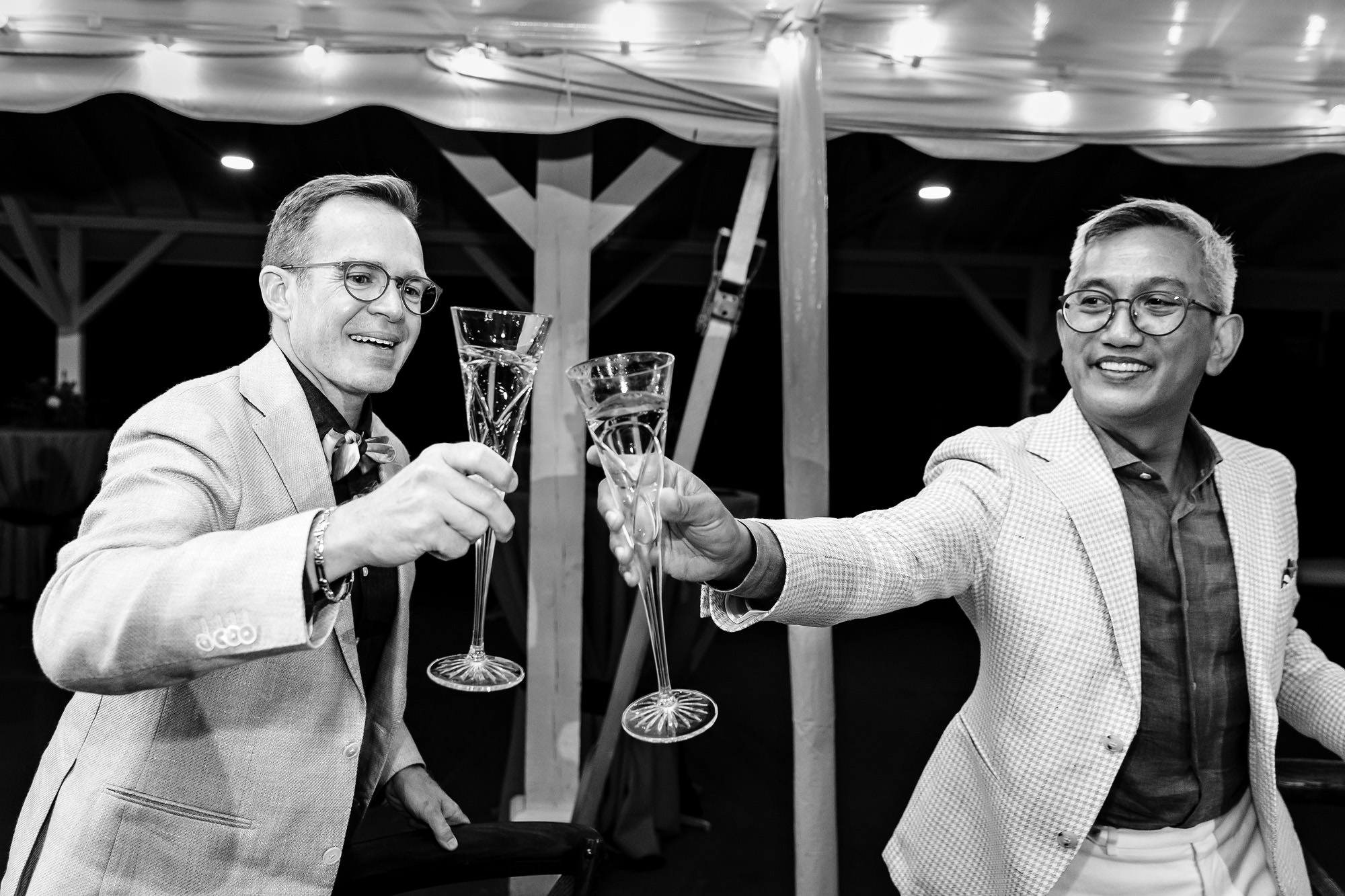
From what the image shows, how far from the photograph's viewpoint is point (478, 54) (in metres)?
2.75

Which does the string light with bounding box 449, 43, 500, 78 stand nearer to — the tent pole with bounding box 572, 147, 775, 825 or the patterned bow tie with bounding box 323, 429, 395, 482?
the tent pole with bounding box 572, 147, 775, 825

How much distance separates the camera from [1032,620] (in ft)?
4.82

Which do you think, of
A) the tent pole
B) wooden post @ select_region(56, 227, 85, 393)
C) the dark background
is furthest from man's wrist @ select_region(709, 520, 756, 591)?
wooden post @ select_region(56, 227, 85, 393)

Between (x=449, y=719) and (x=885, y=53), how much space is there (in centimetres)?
371

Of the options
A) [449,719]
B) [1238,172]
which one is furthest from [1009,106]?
[1238,172]

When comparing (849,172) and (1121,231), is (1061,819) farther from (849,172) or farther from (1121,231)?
(849,172)

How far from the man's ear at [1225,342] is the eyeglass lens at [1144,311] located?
154mm

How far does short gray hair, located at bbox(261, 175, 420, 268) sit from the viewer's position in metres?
1.48

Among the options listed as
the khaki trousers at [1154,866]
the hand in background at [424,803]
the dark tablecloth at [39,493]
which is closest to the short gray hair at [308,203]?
the hand in background at [424,803]

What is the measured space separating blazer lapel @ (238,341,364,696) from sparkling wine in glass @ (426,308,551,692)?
291mm

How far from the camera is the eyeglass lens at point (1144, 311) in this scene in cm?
154

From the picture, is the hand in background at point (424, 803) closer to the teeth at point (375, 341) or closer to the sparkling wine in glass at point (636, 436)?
the sparkling wine in glass at point (636, 436)

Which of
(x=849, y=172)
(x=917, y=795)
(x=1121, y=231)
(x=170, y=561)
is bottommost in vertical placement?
(x=917, y=795)

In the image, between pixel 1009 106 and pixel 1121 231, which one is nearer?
pixel 1121 231
